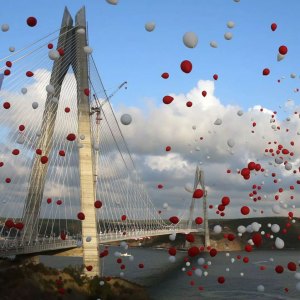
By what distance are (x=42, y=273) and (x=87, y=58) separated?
1311 cm

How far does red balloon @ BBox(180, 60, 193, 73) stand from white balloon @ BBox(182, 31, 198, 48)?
343 mm

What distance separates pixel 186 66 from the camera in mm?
10109

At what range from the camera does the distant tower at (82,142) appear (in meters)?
26.7

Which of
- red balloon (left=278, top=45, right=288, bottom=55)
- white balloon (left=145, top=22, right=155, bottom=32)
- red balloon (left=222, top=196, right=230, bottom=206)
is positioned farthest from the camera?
red balloon (left=222, top=196, right=230, bottom=206)

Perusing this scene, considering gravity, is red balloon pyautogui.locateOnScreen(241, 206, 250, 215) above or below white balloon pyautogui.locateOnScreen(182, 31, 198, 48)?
below

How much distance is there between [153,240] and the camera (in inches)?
5472

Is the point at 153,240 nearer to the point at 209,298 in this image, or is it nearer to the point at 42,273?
the point at 209,298

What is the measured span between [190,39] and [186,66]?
1.87 feet

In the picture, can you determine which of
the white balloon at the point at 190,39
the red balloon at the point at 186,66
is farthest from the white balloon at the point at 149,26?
the red balloon at the point at 186,66

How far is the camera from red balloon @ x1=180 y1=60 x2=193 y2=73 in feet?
33.1

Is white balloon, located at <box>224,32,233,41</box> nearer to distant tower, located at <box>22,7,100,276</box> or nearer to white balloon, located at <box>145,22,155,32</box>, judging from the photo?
white balloon, located at <box>145,22,155,32</box>

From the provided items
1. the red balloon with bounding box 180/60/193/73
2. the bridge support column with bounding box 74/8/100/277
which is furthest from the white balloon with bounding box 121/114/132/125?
the bridge support column with bounding box 74/8/100/277

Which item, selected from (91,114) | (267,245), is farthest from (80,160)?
(267,245)

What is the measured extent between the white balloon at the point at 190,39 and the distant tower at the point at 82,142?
17845mm
